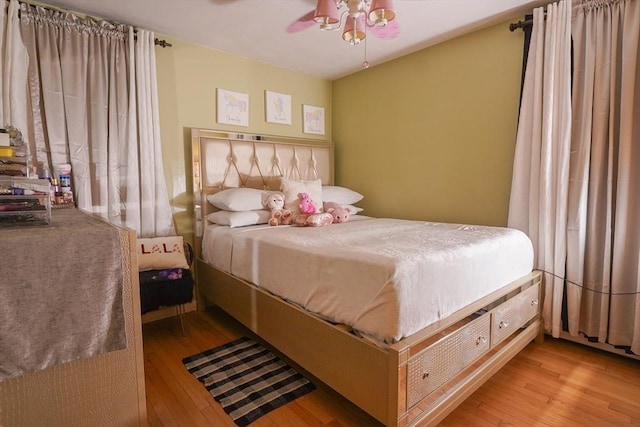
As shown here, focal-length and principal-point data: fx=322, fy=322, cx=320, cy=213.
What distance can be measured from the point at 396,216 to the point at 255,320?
70.6 inches

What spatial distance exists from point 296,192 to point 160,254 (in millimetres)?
1134

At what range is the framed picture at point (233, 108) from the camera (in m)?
2.90

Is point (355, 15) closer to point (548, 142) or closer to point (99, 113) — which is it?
point (548, 142)

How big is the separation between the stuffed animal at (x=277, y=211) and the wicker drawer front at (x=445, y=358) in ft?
4.93

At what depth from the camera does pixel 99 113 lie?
7.36ft

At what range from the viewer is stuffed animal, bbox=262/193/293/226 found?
2.53 metres

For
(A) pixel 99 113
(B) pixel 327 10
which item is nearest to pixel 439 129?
(B) pixel 327 10

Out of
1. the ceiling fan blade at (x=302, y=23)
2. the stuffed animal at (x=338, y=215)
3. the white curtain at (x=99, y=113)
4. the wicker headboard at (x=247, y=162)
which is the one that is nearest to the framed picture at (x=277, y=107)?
the wicker headboard at (x=247, y=162)

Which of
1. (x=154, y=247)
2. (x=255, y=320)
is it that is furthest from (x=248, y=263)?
(x=154, y=247)

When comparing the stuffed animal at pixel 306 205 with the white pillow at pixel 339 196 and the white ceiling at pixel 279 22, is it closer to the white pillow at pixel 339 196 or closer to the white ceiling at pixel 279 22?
the white pillow at pixel 339 196

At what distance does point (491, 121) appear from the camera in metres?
2.50

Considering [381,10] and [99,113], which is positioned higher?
[381,10]

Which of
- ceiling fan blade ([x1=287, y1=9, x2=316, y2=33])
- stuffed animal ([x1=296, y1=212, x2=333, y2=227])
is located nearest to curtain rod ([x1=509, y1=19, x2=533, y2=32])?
ceiling fan blade ([x1=287, y1=9, x2=316, y2=33])

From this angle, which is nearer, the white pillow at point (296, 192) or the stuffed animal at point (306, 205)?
the stuffed animal at point (306, 205)
